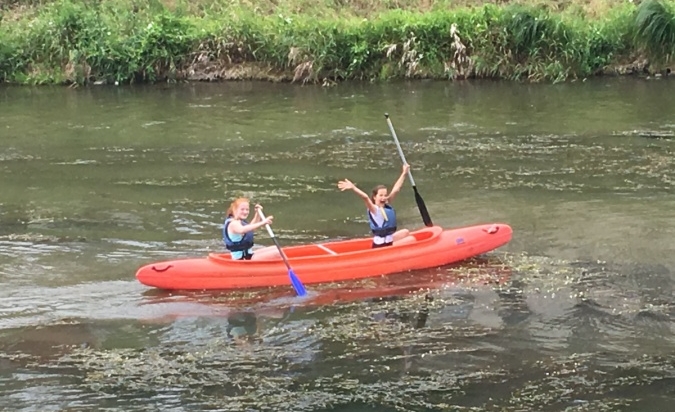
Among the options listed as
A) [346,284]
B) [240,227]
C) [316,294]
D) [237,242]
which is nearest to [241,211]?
[240,227]

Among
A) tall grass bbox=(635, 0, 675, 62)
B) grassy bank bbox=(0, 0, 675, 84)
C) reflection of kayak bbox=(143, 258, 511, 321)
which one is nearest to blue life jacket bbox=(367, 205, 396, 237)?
reflection of kayak bbox=(143, 258, 511, 321)

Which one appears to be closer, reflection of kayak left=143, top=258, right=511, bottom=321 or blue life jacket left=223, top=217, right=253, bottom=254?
reflection of kayak left=143, top=258, right=511, bottom=321

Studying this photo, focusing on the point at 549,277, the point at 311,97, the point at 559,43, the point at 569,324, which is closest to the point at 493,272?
the point at 549,277

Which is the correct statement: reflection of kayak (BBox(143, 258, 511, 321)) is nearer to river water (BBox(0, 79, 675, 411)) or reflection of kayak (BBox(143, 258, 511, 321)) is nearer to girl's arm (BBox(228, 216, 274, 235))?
river water (BBox(0, 79, 675, 411))

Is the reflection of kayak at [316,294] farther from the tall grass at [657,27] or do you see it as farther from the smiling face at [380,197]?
the tall grass at [657,27]

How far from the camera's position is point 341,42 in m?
20.7

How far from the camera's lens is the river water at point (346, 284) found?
19.8 feet

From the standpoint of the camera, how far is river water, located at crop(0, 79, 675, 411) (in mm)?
6043

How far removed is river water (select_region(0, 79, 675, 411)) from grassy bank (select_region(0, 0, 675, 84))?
112 inches

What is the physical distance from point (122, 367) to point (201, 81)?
51.3 ft

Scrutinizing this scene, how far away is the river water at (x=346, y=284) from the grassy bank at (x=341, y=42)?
2.84 m

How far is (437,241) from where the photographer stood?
8.44 meters

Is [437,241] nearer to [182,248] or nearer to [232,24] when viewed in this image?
[182,248]

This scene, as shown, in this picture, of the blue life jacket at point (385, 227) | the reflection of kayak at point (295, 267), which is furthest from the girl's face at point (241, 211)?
the blue life jacket at point (385, 227)
